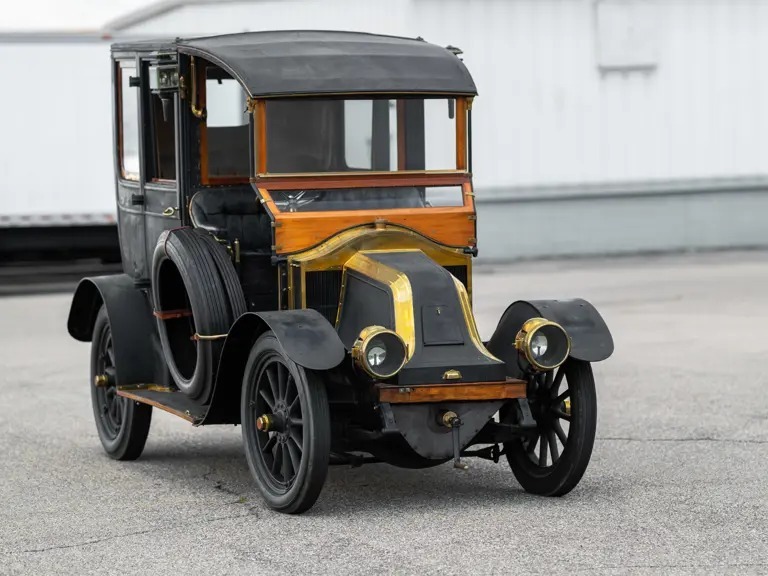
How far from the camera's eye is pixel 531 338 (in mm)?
6957

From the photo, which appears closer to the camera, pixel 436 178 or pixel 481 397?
pixel 481 397

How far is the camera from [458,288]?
23.5 feet

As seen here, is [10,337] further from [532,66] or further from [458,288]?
[532,66]

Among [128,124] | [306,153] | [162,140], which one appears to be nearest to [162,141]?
[162,140]

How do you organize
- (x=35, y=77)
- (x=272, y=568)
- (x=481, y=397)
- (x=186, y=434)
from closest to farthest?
1. (x=272, y=568)
2. (x=481, y=397)
3. (x=186, y=434)
4. (x=35, y=77)

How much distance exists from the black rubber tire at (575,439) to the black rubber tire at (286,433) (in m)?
1.11

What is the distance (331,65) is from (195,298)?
4.31 feet

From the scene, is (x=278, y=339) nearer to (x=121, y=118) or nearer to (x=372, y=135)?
(x=372, y=135)

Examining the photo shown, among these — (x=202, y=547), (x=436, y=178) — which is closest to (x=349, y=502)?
(x=202, y=547)

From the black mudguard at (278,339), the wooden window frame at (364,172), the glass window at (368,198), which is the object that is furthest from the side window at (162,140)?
the black mudguard at (278,339)

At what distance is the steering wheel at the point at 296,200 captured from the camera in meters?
7.64

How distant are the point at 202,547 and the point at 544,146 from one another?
16.3m

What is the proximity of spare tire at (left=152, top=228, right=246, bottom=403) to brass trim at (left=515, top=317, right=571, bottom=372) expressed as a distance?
1.44 meters

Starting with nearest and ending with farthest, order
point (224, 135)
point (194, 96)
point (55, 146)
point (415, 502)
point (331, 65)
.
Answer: point (415, 502) < point (331, 65) < point (194, 96) < point (224, 135) < point (55, 146)
